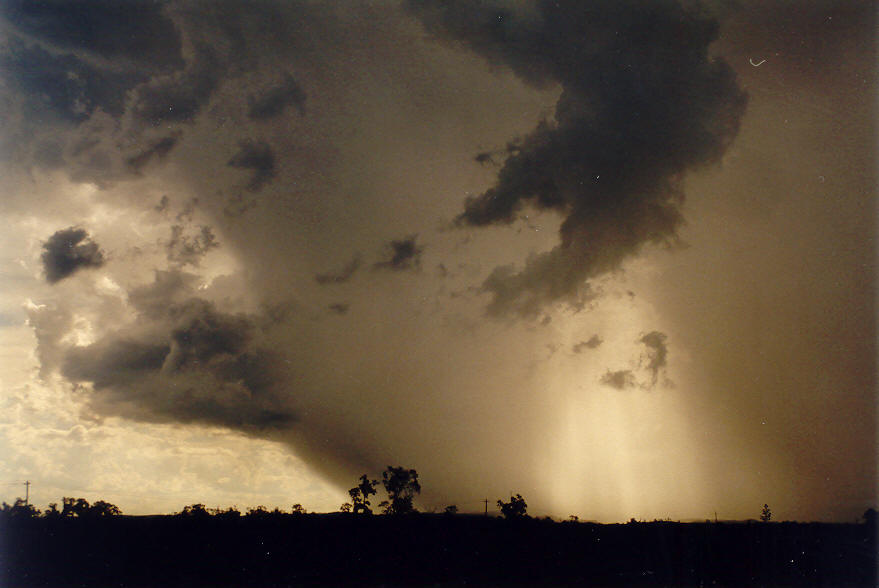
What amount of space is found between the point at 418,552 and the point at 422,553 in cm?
35

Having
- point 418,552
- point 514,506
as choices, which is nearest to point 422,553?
point 418,552

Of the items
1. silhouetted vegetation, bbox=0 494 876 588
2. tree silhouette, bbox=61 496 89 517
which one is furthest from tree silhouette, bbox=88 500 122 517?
silhouetted vegetation, bbox=0 494 876 588

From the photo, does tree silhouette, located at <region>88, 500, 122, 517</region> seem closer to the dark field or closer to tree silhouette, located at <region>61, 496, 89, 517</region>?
tree silhouette, located at <region>61, 496, 89, 517</region>

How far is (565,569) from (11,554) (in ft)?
151

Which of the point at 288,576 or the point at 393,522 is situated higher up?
the point at 393,522

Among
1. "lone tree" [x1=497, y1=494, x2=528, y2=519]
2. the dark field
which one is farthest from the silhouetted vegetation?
"lone tree" [x1=497, y1=494, x2=528, y2=519]

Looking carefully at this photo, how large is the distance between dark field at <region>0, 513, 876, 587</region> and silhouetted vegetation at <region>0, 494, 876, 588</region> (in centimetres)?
9

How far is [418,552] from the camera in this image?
60031mm

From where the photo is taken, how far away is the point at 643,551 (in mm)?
Answer: 59781

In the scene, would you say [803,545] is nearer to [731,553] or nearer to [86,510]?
[731,553]

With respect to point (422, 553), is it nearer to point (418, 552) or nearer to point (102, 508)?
point (418, 552)

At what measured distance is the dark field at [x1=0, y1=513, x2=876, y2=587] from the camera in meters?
56.5

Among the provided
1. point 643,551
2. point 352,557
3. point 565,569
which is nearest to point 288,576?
point 352,557

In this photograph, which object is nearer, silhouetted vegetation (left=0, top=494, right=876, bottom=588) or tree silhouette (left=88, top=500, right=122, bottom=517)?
silhouetted vegetation (left=0, top=494, right=876, bottom=588)
